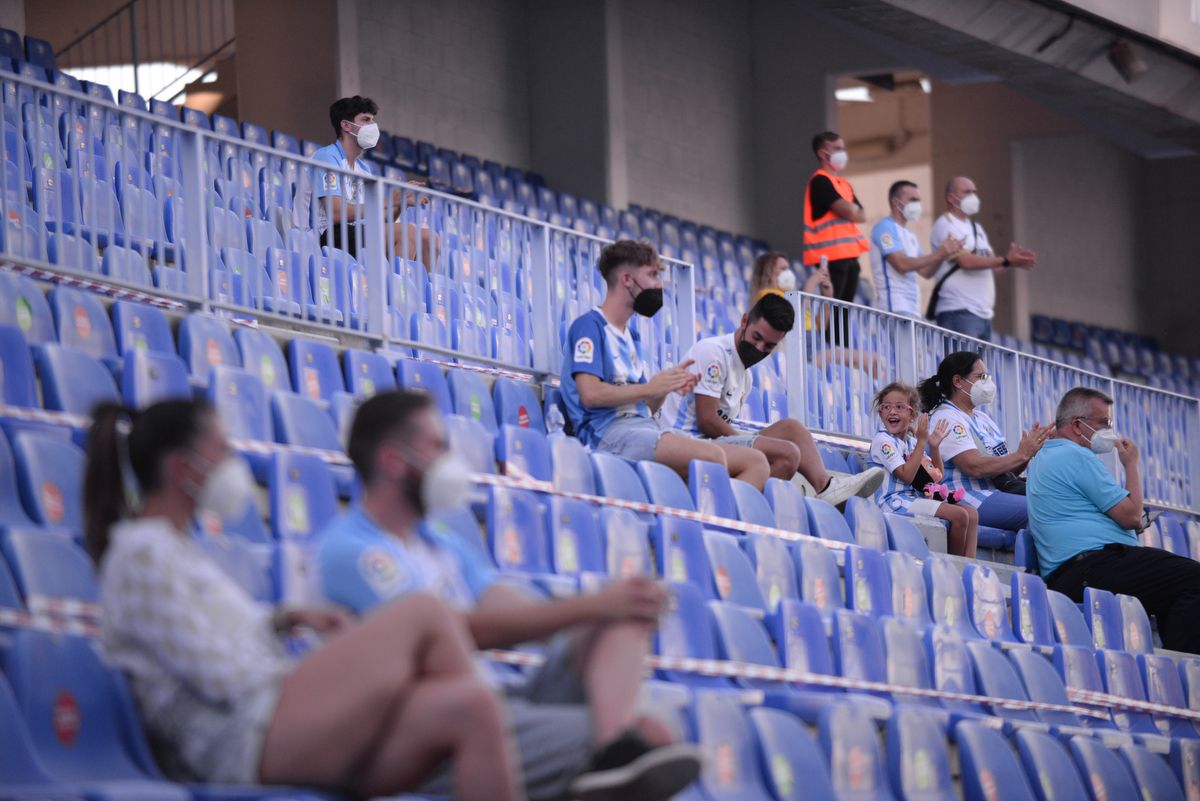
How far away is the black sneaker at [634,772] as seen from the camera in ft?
9.95

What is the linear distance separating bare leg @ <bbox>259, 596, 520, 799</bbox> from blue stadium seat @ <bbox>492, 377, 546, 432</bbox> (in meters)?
3.68

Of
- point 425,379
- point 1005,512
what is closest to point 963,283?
point 1005,512

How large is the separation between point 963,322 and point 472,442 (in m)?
5.44

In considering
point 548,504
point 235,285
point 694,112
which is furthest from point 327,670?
point 694,112

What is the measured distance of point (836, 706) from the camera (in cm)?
441

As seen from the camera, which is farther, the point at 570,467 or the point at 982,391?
the point at 982,391

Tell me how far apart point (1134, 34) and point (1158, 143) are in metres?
2.35

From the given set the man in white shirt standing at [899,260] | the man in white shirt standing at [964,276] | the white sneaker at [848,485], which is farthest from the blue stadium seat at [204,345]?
the man in white shirt standing at [964,276]

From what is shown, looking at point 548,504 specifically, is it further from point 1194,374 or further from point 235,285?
point 1194,374

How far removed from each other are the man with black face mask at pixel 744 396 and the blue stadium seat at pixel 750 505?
16.1 inches

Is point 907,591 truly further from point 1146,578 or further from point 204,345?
point 204,345

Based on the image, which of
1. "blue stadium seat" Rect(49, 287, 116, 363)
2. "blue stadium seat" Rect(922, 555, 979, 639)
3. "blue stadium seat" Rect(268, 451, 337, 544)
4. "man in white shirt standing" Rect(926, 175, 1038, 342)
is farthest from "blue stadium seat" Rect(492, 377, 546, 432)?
"man in white shirt standing" Rect(926, 175, 1038, 342)

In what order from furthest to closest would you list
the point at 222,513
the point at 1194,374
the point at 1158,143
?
the point at 1194,374, the point at 1158,143, the point at 222,513

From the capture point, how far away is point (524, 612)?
328cm
